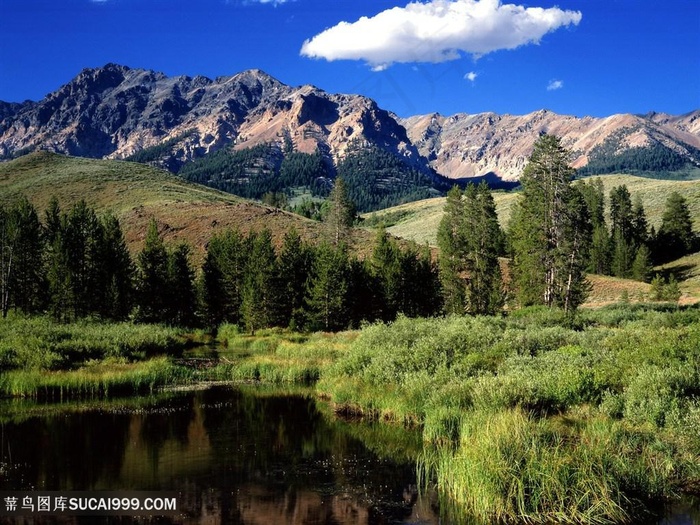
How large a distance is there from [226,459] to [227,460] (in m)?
0.11

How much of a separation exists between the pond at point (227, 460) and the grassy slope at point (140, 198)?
228 feet

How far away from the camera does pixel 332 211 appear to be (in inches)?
3794

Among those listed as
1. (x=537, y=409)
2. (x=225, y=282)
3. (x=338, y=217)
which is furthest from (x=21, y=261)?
(x=537, y=409)

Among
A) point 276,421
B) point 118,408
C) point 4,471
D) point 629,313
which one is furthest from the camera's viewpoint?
point 629,313

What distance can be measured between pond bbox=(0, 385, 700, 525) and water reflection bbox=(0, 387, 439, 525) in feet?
0.14

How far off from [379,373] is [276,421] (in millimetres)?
5536

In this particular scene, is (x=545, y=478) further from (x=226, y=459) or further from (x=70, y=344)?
(x=70, y=344)

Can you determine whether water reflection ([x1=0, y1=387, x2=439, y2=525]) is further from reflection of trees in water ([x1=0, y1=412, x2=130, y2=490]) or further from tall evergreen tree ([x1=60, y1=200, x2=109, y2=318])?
tall evergreen tree ([x1=60, y1=200, x2=109, y2=318])

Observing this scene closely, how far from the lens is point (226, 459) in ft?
65.5

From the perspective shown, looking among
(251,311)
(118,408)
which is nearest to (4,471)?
(118,408)

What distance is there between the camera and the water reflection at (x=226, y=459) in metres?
15.6

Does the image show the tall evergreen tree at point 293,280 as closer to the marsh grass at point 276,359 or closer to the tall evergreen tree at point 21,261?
the marsh grass at point 276,359

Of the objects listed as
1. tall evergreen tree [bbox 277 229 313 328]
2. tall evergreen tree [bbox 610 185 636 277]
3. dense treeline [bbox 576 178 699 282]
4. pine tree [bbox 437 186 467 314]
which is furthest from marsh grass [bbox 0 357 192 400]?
dense treeline [bbox 576 178 699 282]

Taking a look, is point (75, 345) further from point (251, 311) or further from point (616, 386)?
point (616, 386)
